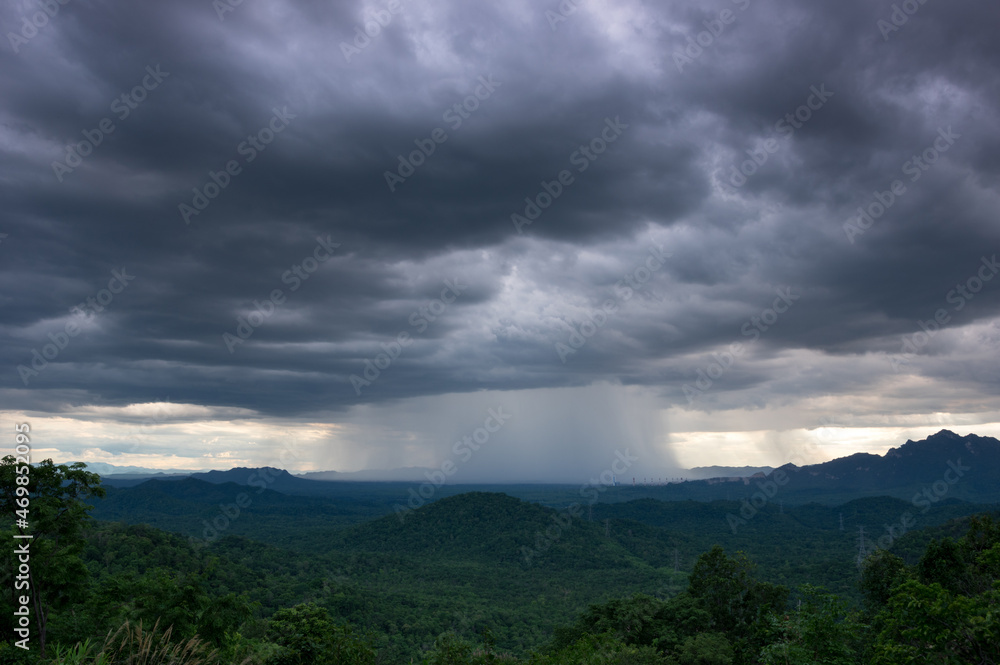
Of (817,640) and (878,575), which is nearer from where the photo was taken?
(817,640)

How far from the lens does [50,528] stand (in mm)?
28516

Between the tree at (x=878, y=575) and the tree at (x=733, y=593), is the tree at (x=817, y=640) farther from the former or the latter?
the tree at (x=878, y=575)

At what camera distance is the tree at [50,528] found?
1029 inches

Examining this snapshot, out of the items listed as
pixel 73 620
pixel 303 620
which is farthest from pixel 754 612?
pixel 73 620

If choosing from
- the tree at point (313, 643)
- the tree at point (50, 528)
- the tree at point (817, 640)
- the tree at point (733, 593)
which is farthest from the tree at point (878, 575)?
the tree at point (50, 528)

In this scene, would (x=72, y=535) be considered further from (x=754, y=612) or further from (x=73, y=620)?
(x=754, y=612)

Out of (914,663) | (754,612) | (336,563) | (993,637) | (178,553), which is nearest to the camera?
(993,637)

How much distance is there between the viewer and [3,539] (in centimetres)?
2600

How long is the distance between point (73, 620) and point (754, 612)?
51.3 meters

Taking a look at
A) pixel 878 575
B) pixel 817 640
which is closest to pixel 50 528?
pixel 817 640

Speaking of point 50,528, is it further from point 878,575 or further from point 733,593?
point 878,575

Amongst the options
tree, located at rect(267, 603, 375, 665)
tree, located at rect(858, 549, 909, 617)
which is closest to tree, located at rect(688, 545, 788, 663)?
tree, located at rect(858, 549, 909, 617)

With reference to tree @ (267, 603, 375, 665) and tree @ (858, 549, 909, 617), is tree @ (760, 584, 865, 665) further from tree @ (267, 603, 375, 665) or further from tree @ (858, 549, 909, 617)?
tree @ (858, 549, 909, 617)

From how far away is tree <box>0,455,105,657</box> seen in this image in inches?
1029
